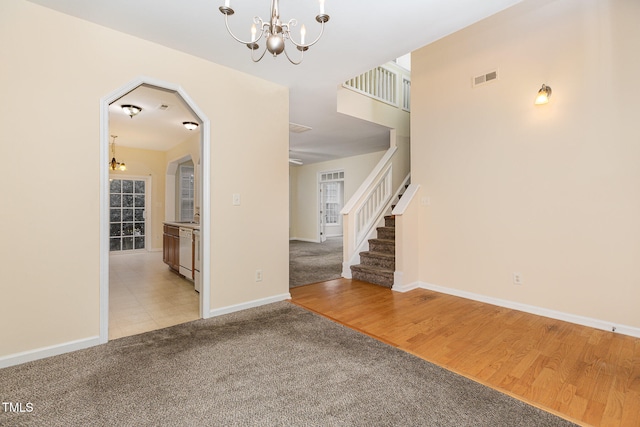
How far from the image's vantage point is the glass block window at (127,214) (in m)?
7.11

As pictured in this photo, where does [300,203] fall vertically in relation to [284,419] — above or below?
above

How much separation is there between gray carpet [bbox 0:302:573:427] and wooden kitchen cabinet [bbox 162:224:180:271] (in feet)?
7.71

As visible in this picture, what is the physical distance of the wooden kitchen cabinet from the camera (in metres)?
4.71

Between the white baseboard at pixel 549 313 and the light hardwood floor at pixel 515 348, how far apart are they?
0.27 feet

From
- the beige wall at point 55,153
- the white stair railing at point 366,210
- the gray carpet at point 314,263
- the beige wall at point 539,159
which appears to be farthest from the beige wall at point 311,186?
the beige wall at point 55,153

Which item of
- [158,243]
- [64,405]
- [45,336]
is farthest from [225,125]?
[158,243]

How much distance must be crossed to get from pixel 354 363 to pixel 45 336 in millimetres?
2319

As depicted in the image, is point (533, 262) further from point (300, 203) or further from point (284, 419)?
point (300, 203)

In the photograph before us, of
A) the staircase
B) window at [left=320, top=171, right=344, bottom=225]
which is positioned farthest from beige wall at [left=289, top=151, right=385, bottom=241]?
the staircase

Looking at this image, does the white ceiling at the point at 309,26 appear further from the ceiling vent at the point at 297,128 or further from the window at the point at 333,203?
the window at the point at 333,203

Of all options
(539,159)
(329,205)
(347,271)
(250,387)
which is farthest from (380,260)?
(329,205)

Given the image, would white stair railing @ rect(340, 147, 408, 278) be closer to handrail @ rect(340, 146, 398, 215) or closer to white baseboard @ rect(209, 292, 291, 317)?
handrail @ rect(340, 146, 398, 215)

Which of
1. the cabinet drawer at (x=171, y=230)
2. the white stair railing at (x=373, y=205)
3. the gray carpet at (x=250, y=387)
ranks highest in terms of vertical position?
the white stair railing at (x=373, y=205)

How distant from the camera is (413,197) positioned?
403 centimetres
